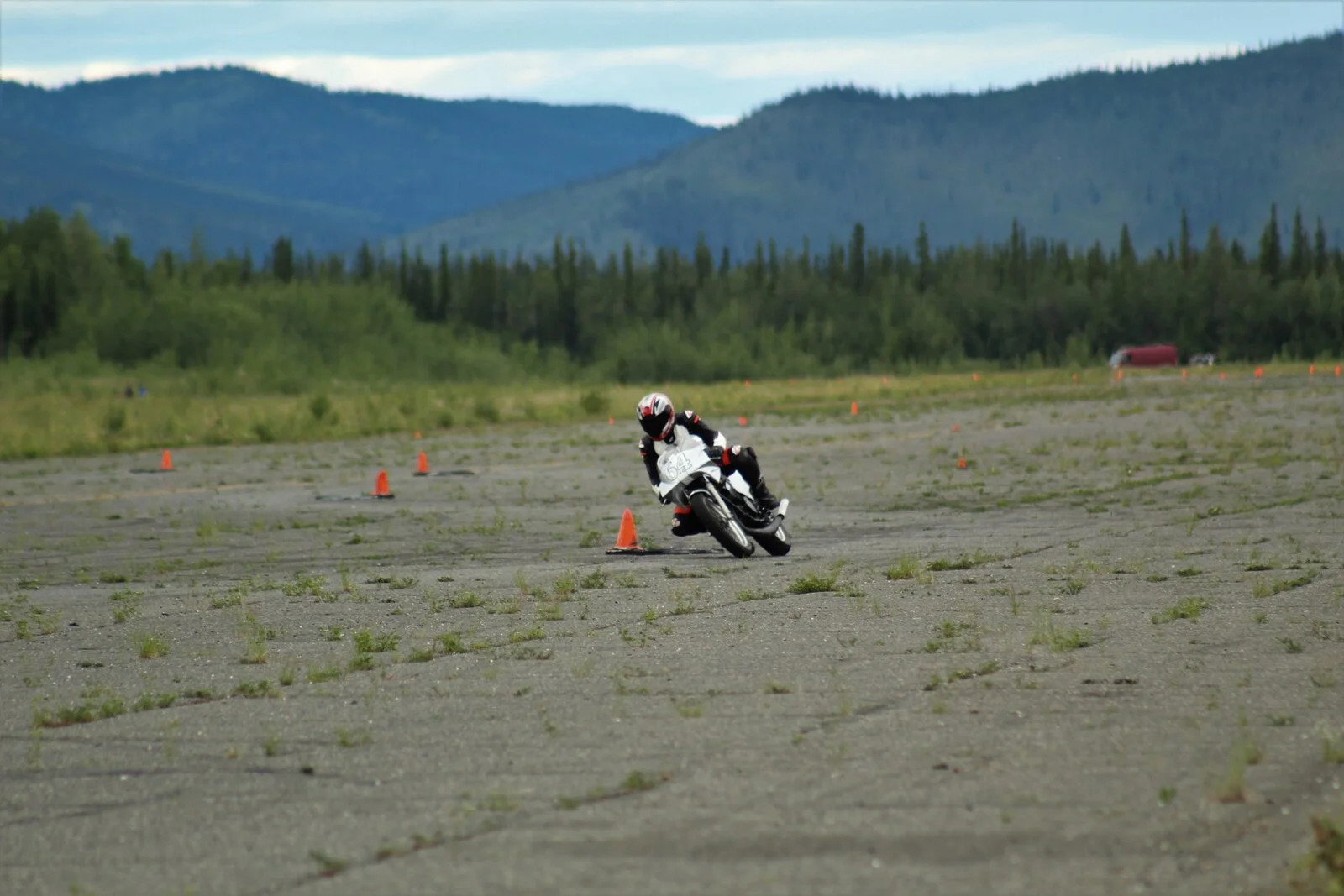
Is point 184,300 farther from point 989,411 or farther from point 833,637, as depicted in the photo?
point 833,637

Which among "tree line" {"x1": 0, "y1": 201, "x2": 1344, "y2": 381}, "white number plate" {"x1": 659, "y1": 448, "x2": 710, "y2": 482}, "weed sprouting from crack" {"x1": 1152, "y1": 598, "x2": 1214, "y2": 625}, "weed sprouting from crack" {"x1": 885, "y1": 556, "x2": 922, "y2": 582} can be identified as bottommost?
"weed sprouting from crack" {"x1": 885, "y1": 556, "x2": 922, "y2": 582}

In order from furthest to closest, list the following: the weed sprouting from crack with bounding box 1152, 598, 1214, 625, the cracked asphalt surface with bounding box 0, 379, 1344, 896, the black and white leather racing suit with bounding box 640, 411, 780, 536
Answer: the black and white leather racing suit with bounding box 640, 411, 780, 536, the weed sprouting from crack with bounding box 1152, 598, 1214, 625, the cracked asphalt surface with bounding box 0, 379, 1344, 896

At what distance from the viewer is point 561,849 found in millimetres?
6793

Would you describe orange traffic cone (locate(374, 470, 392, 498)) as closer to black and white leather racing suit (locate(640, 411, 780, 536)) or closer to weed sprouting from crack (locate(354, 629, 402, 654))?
black and white leather racing suit (locate(640, 411, 780, 536))

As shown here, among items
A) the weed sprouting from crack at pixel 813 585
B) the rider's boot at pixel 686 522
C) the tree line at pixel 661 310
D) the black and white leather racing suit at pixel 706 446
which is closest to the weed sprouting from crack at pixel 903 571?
the weed sprouting from crack at pixel 813 585

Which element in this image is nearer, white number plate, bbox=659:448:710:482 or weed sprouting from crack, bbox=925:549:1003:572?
weed sprouting from crack, bbox=925:549:1003:572

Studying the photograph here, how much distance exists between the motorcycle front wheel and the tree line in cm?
9431

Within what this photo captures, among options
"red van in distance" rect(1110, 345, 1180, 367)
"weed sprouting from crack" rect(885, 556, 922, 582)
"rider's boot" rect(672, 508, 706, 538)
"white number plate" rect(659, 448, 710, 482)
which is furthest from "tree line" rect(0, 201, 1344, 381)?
"weed sprouting from crack" rect(885, 556, 922, 582)

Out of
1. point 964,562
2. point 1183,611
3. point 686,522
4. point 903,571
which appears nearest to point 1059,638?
point 1183,611

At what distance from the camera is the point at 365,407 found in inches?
2410

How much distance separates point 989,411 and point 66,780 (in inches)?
2002

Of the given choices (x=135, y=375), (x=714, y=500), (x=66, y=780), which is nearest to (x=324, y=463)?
(x=714, y=500)

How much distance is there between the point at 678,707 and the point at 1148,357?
123510mm

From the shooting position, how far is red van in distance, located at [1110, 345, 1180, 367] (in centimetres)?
12725
